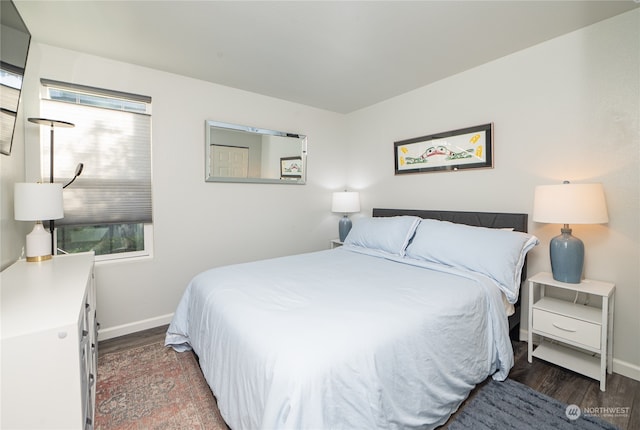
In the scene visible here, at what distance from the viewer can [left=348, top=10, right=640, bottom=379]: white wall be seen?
77.7 inches

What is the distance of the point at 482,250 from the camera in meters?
2.15

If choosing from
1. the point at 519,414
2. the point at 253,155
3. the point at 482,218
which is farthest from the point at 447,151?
the point at 519,414

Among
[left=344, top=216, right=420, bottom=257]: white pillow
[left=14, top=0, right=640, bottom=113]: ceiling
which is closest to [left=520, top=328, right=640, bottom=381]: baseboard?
[left=344, top=216, right=420, bottom=257]: white pillow

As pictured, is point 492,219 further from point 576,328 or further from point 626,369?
point 626,369

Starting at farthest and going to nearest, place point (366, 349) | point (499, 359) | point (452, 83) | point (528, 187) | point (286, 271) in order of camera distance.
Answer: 1. point (452, 83)
2. point (528, 187)
3. point (286, 271)
4. point (499, 359)
5. point (366, 349)

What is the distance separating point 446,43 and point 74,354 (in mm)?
2921

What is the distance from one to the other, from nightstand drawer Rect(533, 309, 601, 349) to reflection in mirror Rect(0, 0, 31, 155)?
3541mm

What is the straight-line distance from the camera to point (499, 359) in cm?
188

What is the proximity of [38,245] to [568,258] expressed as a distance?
3.55 meters

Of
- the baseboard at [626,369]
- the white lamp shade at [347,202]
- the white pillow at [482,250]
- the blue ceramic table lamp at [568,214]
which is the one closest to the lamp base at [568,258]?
the blue ceramic table lamp at [568,214]

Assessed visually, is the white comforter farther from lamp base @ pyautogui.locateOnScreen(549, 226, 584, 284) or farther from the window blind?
the window blind

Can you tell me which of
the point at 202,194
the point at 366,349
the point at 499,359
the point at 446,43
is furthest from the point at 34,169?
the point at 499,359

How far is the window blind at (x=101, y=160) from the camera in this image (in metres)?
2.33

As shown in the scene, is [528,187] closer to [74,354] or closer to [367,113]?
[367,113]
